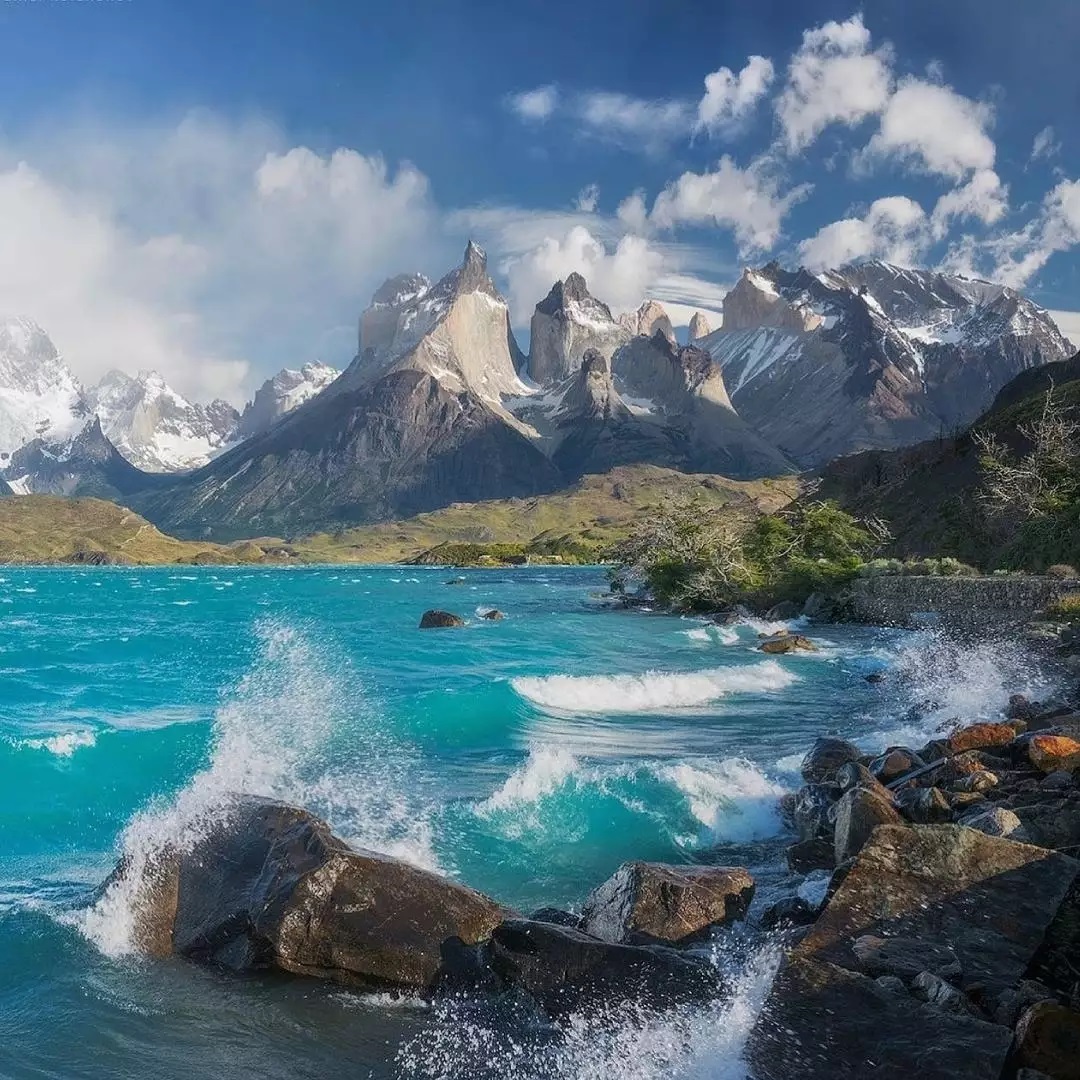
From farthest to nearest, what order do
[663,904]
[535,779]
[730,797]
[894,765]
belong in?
[535,779] → [730,797] → [894,765] → [663,904]

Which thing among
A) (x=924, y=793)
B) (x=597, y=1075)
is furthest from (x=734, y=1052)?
(x=924, y=793)

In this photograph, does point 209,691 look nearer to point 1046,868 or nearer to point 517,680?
point 517,680

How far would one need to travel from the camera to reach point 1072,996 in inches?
343

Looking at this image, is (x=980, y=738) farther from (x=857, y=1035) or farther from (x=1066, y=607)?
(x=1066, y=607)

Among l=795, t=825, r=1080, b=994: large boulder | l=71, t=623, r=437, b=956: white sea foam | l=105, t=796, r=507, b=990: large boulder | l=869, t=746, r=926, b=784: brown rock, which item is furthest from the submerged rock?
l=795, t=825, r=1080, b=994: large boulder

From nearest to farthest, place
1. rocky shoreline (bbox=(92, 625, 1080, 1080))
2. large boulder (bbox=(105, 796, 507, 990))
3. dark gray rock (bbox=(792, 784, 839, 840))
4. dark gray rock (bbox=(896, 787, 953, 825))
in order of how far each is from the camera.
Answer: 1. rocky shoreline (bbox=(92, 625, 1080, 1080))
2. large boulder (bbox=(105, 796, 507, 990))
3. dark gray rock (bbox=(896, 787, 953, 825))
4. dark gray rock (bbox=(792, 784, 839, 840))

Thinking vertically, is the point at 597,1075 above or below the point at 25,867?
above

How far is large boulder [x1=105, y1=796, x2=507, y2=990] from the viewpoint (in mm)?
11992

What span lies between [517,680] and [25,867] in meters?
24.9

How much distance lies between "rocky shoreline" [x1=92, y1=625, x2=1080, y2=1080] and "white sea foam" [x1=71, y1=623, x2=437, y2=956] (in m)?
0.32

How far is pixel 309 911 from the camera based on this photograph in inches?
484

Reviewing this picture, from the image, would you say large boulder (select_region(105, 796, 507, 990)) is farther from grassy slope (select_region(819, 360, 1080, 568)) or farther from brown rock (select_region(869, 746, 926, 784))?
grassy slope (select_region(819, 360, 1080, 568))

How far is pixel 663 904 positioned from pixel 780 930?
5.59 ft

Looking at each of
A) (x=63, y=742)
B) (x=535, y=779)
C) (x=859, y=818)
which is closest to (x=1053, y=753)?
(x=859, y=818)
